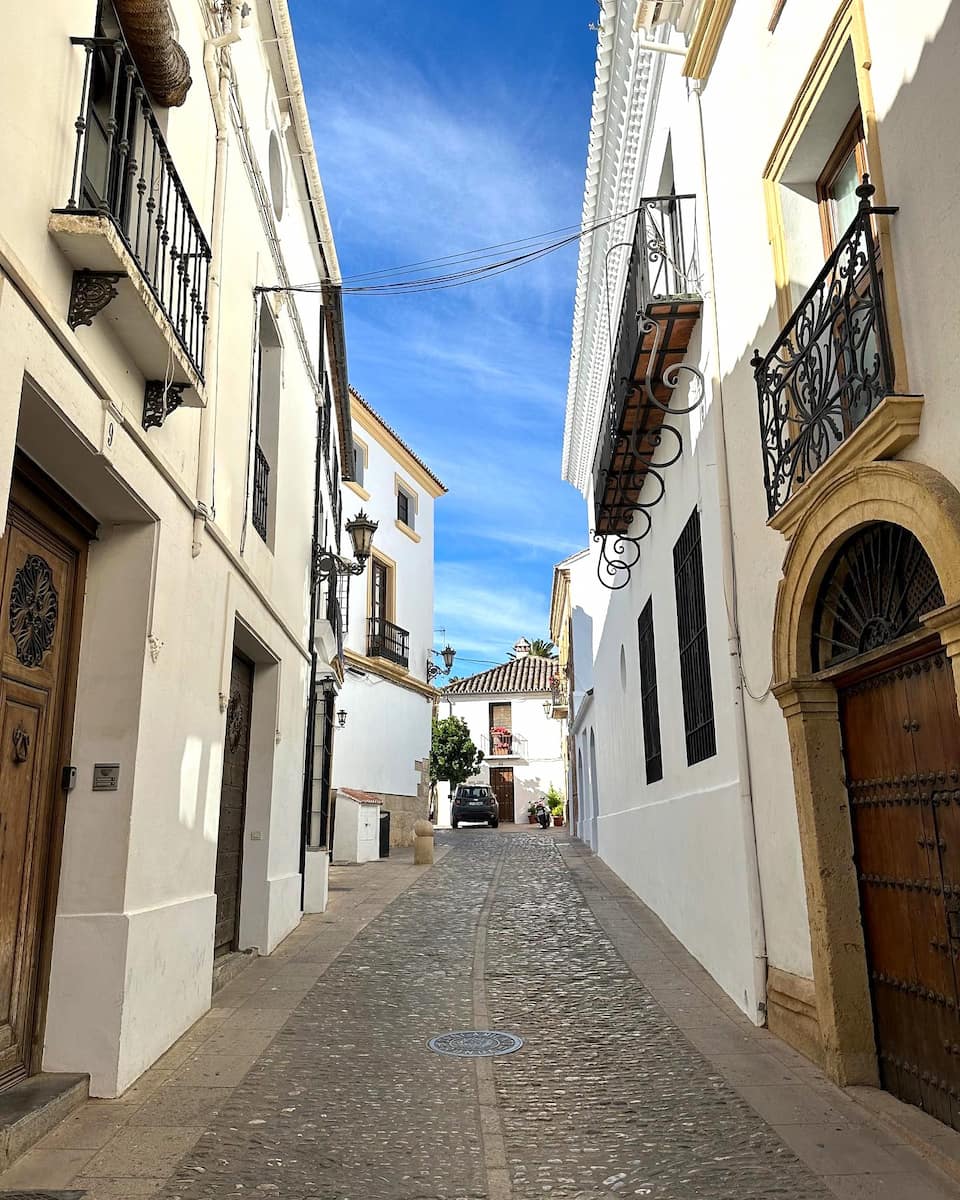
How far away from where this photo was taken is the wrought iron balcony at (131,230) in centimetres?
407

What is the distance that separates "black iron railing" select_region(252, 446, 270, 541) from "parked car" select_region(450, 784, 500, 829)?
25408 millimetres

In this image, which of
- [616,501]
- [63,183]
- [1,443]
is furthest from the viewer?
[616,501]

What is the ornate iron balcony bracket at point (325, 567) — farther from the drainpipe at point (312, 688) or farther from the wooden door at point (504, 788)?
the wooden door at point (504, 788)

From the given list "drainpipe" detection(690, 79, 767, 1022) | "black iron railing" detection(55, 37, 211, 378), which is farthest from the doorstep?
"black iron railing" detection(55, 37, 211, 378)

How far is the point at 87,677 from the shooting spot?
16.7ft

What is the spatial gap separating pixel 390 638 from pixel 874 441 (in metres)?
20.1

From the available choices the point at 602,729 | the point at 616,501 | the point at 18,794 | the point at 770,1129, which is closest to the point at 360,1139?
the point at 770,1129

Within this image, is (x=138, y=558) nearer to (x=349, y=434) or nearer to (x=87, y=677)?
(x=87, y=677)

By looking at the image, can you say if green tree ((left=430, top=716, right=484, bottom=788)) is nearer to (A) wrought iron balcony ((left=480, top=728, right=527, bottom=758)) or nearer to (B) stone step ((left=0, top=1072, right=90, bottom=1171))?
(A) wrought iron balcony ((left=480, top=728, right=527, bottom=758))

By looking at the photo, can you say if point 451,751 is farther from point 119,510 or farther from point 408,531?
point 119,510

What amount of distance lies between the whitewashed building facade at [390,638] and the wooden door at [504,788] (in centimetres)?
1749

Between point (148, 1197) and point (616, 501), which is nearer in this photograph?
point (148, 1197)

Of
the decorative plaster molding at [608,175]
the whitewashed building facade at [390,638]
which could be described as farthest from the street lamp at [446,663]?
the decorative plaster molding at [608,175]

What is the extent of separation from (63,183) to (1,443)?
136 cm
